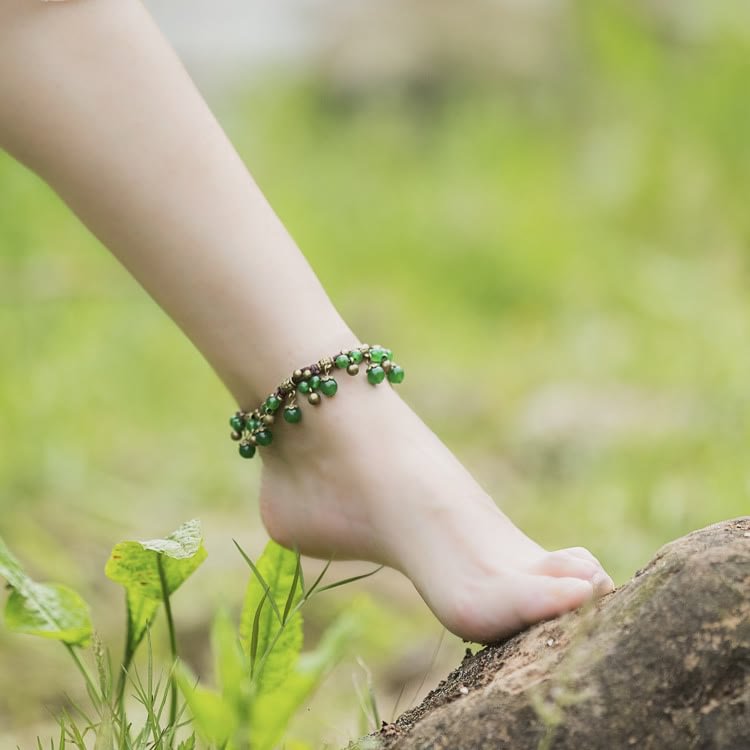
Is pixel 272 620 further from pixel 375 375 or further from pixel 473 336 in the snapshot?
pixel 473 336

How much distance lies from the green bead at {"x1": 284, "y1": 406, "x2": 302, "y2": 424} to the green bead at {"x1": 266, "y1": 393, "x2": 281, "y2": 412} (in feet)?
0.05

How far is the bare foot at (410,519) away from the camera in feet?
3.39

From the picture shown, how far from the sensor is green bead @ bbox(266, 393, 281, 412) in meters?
1.18

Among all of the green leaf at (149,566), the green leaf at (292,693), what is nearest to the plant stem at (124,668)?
the green leaf at (149,566)

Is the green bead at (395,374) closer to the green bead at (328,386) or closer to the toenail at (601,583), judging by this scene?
the green bead at (328,386)

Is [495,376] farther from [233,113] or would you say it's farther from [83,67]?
[233,113]

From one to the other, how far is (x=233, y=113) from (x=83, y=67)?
15.3ft

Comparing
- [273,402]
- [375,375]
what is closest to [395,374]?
[375,375]

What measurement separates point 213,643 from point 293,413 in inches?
12.2

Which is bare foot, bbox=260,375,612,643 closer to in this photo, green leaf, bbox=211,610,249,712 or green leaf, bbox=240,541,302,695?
green leaf, bbox=240,541,302,695

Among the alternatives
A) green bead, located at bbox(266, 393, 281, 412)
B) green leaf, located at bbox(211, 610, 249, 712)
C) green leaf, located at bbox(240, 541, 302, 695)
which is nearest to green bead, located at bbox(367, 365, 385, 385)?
green bead, located at bbox(266, 393, 281, 412)

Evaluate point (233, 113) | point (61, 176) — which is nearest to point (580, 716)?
point (61, 176)

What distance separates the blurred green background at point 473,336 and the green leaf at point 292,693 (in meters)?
0.44

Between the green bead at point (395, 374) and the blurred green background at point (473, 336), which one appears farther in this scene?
the blurred green background at point (473, 336)
